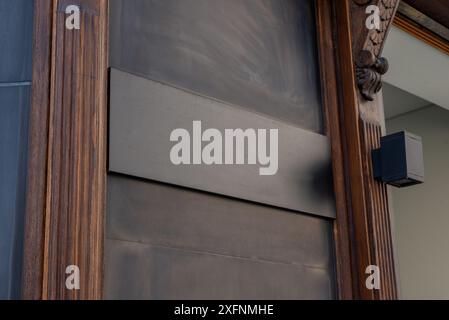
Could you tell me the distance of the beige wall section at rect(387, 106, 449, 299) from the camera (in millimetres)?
Result: 6766

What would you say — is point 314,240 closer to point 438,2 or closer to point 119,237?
point 119,237

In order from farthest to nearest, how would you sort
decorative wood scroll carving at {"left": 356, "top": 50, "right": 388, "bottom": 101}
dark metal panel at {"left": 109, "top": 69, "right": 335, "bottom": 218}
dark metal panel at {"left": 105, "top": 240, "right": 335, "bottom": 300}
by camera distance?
decorative wood scroll carving at {"left": 356, "top": 50, "right": 388, "bottom": 101} < dark metal panel at {"left": 109, "top": 69, "right": 335, "bottom": 218} < dark metal panel at {"left": 105, "top": 240, "right": 335, "bottom": 300}

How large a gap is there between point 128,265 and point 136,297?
0.42 ft

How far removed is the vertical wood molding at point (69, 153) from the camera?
3.11 meters

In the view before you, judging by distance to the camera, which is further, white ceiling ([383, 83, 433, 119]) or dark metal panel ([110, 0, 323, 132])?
white ceiling ([383, 83, 433, 119])

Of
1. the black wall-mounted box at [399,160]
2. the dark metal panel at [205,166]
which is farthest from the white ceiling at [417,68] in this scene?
the dark metal panel at [205,166]

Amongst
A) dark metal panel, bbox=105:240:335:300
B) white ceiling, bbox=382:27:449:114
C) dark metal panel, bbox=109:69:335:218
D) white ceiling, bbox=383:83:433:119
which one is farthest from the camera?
white ceiling, bbox=383:83:433:119

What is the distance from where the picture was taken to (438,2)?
520cm

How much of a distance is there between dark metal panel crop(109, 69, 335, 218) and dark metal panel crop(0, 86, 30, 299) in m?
0.35

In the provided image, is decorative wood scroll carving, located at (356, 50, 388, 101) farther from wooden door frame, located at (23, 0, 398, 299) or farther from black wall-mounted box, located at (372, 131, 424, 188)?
wooden door frame, located at (23, 0, 398, 299)

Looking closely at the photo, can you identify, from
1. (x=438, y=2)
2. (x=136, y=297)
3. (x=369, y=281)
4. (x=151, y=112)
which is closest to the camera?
(x=136, y=297)

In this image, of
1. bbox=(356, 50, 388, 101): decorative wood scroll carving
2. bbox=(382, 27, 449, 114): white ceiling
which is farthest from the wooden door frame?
bbox=(382, 27, 449, 114): white ceiling

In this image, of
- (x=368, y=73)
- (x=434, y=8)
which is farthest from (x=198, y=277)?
(x=434, y=8)
